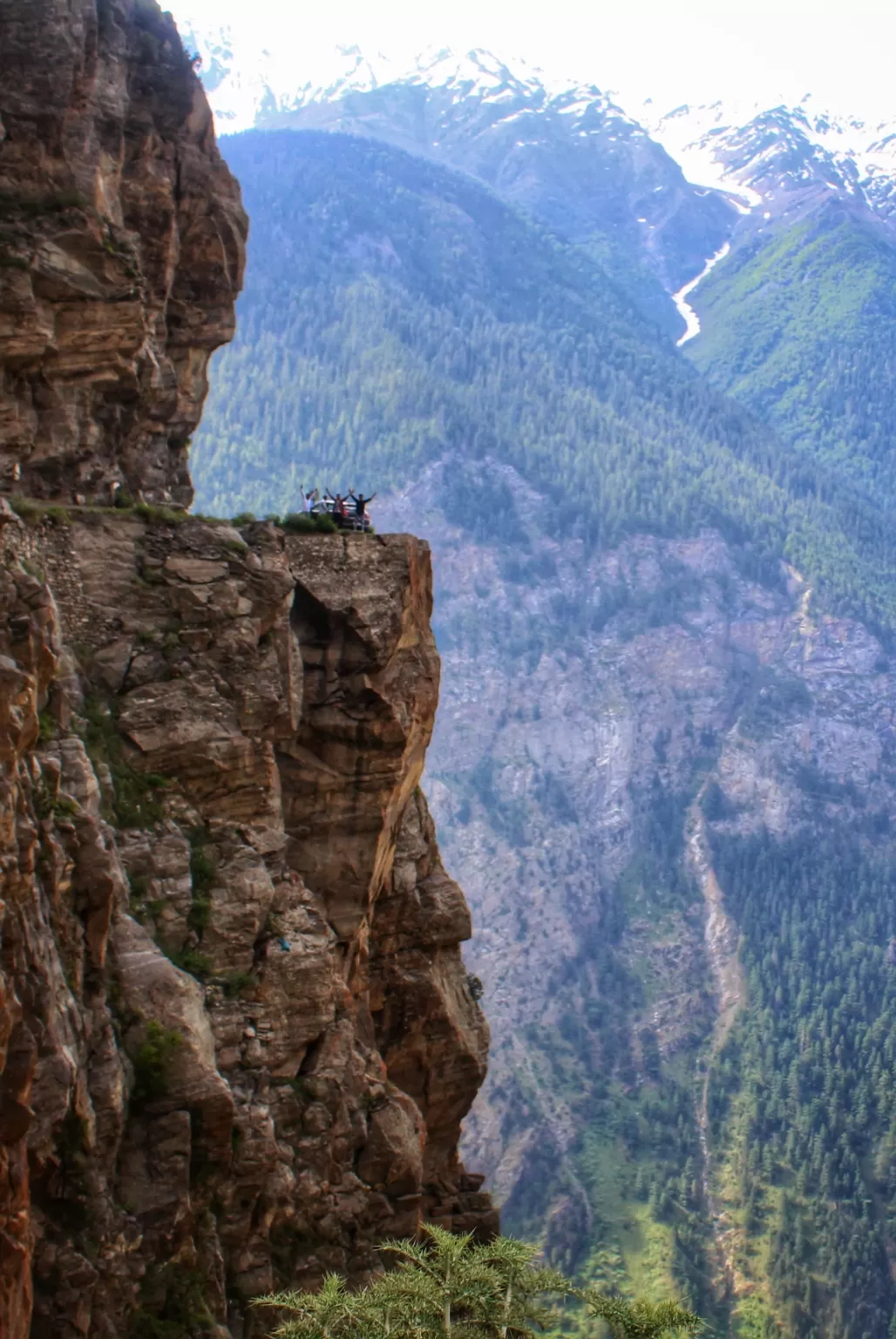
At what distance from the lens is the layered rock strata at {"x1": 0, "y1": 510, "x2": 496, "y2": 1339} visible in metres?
32.4

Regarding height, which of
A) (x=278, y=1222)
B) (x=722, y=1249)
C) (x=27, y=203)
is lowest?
(x=722, y=1249)

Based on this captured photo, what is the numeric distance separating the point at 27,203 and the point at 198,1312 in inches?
995

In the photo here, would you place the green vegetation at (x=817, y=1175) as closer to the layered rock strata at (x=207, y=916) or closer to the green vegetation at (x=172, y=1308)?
the layered rock strata at (x=207, y=916)

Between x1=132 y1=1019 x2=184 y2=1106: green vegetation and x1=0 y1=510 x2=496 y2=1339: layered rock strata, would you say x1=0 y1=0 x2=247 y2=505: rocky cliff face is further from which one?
x1=132 y1=1019 x2=184 y2=1106: green vegetation

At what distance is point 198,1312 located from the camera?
114 ft

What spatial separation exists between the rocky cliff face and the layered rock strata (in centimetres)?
441

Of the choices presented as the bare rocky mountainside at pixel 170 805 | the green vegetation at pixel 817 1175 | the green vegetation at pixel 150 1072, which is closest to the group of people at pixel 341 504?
the bare rocky mountainside at pixel 170 805

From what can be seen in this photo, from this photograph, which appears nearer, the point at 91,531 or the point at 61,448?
the point at 91,531

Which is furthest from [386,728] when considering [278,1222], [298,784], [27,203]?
[27,203]

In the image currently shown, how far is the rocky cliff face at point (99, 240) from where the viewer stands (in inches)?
1639

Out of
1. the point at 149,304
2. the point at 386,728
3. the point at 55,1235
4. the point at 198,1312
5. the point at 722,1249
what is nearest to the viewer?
the point at 55,1235

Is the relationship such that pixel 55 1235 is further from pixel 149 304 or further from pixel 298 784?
pixel 149 304

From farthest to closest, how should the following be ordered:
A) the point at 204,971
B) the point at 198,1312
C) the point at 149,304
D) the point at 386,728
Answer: the point at 149,304 < the point at 386,728 < the point at 204,971 < the point at 198,1312

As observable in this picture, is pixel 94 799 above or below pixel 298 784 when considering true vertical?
above
